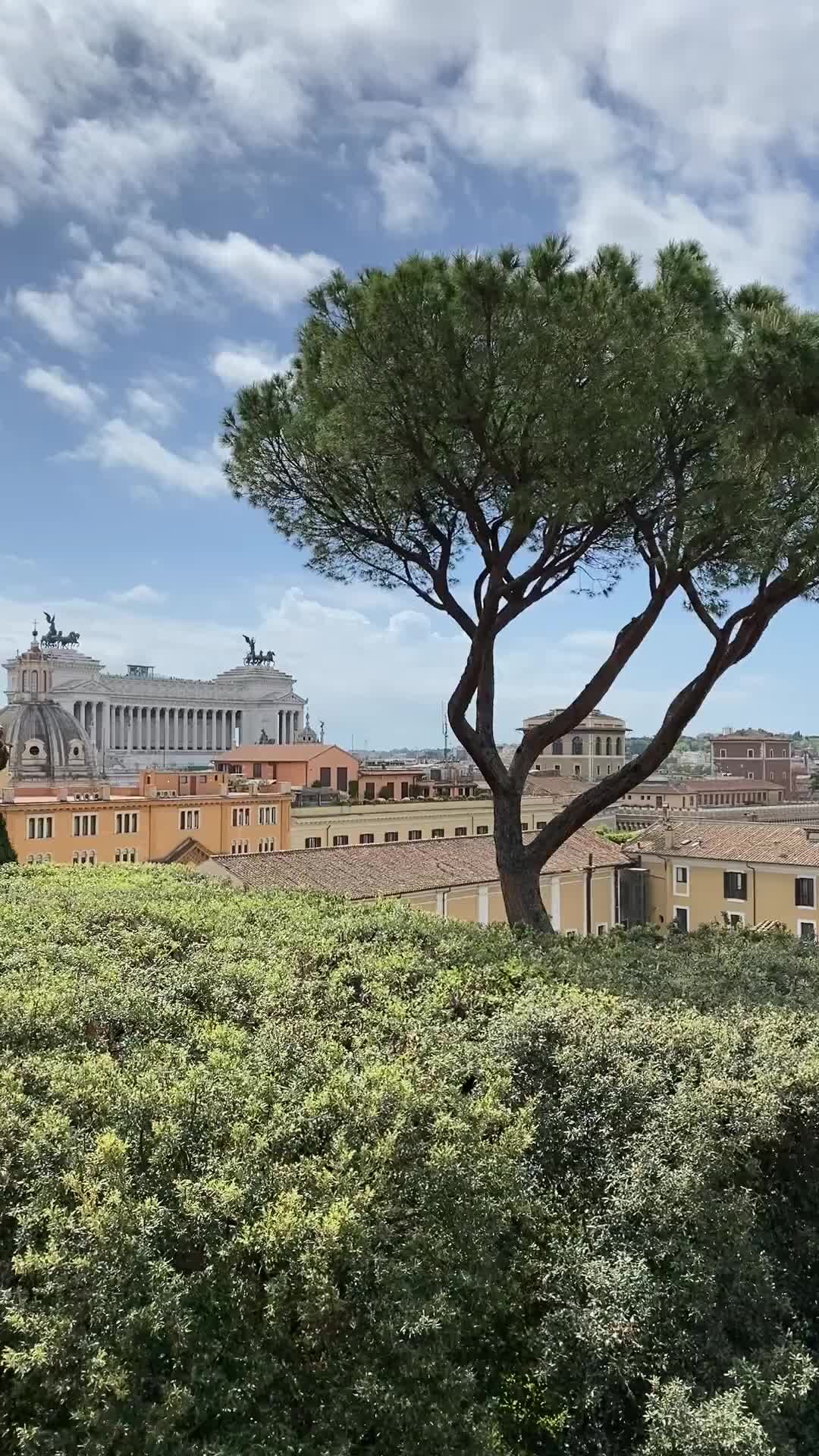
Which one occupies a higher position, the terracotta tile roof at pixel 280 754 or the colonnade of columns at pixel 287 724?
the colonnade of columns at pixel 287 724

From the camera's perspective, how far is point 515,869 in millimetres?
7277

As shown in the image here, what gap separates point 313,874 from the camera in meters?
18.8

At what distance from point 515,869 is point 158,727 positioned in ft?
264

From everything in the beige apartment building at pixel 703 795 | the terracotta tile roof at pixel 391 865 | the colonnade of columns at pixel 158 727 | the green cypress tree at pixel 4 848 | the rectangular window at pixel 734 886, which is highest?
the colonnade of columns at pixel 158 727

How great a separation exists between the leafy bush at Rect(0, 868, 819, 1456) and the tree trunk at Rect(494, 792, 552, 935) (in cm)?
320

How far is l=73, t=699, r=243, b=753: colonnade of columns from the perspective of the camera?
7919 cm

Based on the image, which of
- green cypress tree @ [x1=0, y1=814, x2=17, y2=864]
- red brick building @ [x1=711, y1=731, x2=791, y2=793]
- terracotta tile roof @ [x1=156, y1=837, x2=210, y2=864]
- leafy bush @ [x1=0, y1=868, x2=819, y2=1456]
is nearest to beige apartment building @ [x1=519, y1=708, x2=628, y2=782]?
red brick building @ [x1=711, y1=731, x2=791, y2=793]

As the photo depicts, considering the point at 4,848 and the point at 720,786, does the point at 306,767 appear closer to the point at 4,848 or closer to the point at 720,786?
the point at 4,848

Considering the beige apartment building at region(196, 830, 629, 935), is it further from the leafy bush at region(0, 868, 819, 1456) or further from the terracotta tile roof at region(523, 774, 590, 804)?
the leafy bush at region(0, 868, 819, 1456)

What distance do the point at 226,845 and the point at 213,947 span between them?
73.8 ft

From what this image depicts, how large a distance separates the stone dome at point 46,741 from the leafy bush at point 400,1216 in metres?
37.8

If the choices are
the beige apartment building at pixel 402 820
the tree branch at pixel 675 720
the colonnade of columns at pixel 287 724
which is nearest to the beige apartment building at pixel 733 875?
the beige apartment building at pixel 402 820

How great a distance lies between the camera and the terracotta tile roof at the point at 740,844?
79.7 ft

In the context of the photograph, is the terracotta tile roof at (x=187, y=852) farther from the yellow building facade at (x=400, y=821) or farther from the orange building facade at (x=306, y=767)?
the orange building facade at (x=306, y=767)
